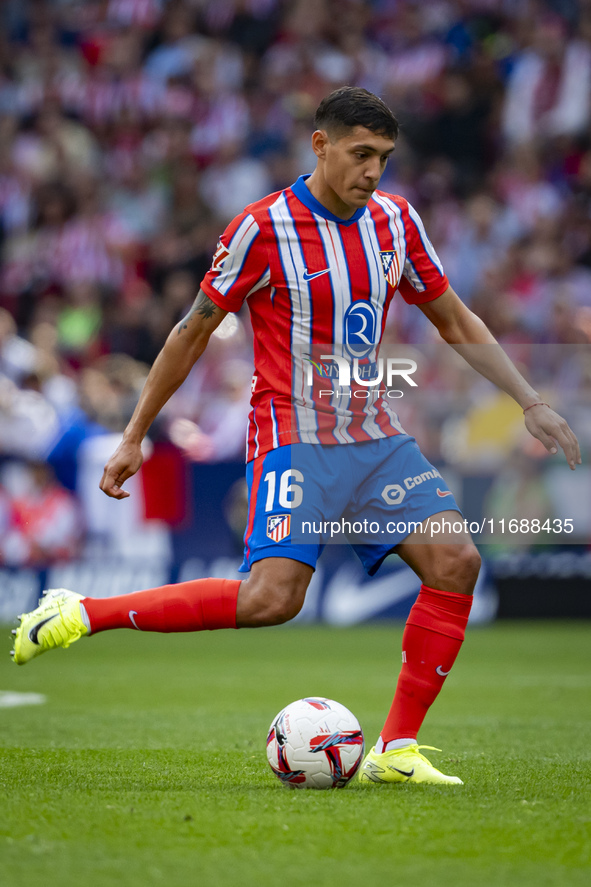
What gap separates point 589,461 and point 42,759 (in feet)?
21.4

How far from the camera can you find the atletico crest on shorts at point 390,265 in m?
4.18

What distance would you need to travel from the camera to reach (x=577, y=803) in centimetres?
349

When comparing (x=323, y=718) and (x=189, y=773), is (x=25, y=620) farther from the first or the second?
(x=323, y=718)

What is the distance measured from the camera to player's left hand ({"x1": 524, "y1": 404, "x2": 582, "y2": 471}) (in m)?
4.05

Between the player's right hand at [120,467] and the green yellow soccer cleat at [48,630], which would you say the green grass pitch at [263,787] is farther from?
the player's right hand at [120,467]

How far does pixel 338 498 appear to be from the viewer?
4.02 m

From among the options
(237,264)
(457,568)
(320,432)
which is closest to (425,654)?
(457,568)

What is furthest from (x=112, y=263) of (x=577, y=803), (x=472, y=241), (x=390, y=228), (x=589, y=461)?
(x=577, y=803)

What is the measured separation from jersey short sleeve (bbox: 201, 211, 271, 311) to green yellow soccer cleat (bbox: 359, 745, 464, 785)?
1.61 m

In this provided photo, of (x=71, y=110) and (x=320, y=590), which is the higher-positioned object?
(x=71, y=110)

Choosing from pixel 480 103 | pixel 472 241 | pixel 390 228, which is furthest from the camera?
pixel 480 103

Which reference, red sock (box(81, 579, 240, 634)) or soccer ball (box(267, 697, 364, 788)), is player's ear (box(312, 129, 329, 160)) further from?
soccer ball (box(267, 697, 364, 788))

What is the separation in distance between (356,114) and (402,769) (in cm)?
220

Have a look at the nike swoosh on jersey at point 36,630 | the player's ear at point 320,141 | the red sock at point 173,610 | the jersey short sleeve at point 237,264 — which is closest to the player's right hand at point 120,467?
the red sock at point 173,610
